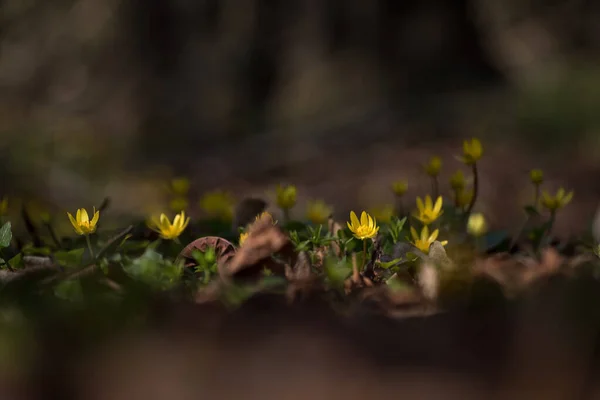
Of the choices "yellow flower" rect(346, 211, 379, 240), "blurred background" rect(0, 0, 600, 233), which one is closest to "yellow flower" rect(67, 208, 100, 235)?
"yellow flower" rect(346, 211, 379, 240)

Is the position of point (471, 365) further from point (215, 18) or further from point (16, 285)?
point (215, 18)

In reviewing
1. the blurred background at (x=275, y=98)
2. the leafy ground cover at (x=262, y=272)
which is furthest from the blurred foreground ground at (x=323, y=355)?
the blurred background at (x=275, y=98)

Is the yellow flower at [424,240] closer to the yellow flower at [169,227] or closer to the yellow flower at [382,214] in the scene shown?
the yellow flower at [382,214]

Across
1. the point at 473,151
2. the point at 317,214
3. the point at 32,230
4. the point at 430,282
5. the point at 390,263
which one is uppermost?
the point at 473,151

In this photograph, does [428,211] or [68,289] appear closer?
[68,289]

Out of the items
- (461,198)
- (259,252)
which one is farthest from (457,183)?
(259,252)

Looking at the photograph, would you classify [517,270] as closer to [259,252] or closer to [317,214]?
[259,252]

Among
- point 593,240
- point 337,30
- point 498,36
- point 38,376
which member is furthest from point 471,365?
point 498,36

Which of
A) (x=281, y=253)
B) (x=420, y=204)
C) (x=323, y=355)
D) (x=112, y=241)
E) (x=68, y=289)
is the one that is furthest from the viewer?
(x=420, y=204)

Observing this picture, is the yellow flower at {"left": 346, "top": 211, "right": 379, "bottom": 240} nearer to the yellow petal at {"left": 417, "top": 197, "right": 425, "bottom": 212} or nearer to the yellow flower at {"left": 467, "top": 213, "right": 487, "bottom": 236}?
the yellow petal at {"left": 417, "top": 197, "right": 425, "bottom": 212}
